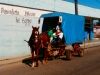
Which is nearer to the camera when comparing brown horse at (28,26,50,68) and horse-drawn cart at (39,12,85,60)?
brown horse at (28,26,50,68)

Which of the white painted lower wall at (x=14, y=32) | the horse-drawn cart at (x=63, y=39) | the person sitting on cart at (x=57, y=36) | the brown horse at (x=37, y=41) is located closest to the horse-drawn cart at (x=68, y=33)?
the horse-drawn cart at (x=63, y=39)

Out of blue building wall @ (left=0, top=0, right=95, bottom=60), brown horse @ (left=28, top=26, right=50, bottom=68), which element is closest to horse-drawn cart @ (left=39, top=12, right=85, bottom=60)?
brown horse @ (left=28, top=26, right=50, bottom=68)

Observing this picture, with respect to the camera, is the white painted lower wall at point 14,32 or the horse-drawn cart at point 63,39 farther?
the white painted lower wall at point 14,32

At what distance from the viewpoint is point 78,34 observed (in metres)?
15.1

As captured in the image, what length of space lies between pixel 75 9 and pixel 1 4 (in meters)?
11.2

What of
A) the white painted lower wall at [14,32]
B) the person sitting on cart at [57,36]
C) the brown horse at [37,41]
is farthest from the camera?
the white painted lower wall at [14,32]

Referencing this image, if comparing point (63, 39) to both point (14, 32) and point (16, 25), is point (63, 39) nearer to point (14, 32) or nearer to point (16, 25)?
point (14, 32)

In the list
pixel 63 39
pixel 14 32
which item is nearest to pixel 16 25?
pixel 14 32

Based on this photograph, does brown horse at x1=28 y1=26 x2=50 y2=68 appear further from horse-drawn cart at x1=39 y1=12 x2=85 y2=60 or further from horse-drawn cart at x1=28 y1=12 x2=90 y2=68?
horse-drawn cart at x1=39 y1=12 x2=85 y2=60

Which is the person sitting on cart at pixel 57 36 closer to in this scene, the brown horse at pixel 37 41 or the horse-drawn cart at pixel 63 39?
the horse-drawn cart at pixel 63 39

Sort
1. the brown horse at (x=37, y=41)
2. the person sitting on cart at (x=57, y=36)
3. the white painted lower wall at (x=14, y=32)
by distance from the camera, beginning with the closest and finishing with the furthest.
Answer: the brown horse at (x=37, y=41) → the person sitting on cart at (x=57, y=36) → the white painted lower wall at (x=14, y=32)

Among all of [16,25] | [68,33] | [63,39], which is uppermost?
[16,25]

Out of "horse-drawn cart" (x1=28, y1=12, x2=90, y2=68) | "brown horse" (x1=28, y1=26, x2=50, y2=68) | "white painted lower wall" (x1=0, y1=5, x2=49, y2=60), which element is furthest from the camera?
"white painted lower wall" (x1=0, y1=5, x2=49, y2=60)

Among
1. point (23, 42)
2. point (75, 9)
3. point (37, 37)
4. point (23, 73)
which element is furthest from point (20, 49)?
point (75, 9)
